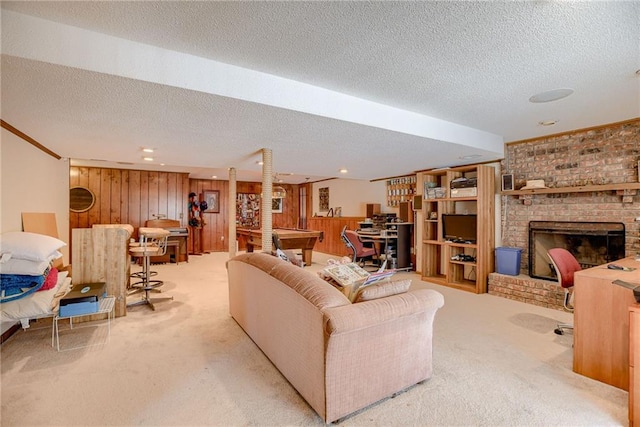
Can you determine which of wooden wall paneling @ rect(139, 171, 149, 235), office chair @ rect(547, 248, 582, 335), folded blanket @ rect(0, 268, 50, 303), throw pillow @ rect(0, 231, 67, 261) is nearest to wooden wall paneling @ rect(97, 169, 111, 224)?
wooden wall paneling @ rect(139, 171, 149, 235)

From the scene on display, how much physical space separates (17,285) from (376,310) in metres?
2.64

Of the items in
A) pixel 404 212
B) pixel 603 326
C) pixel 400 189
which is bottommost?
pixel 603 326

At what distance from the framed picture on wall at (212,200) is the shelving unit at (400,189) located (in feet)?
16.1

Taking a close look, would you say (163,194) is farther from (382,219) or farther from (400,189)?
(400,189)

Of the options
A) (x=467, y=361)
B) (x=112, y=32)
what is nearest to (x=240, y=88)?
(x=112, y=32)

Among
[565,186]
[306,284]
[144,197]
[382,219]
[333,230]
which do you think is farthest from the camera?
[333,230]

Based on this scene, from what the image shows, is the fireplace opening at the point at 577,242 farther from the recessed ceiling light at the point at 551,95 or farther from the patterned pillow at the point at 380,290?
the patterned pillow at the point at 380,290

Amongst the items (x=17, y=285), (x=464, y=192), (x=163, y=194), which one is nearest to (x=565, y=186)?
(x=464, y=192)

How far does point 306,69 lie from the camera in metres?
2.21

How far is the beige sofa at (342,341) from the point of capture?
1.61 metres

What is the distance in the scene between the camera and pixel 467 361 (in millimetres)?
2361

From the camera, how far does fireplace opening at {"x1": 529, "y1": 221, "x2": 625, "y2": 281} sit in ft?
11.5

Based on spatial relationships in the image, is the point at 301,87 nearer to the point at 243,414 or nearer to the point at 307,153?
the point at 307,153

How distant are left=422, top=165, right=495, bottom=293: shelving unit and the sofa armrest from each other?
2904mm
